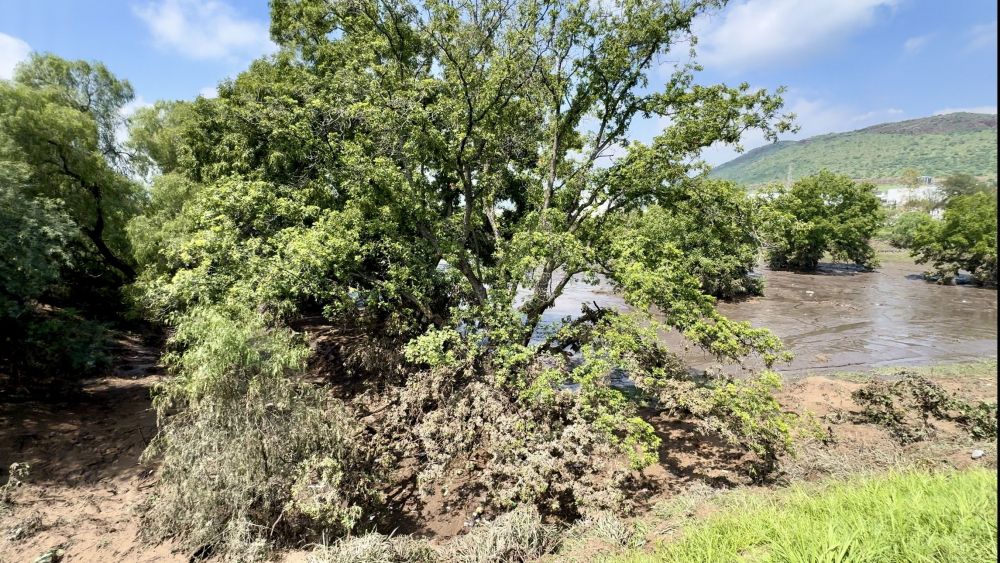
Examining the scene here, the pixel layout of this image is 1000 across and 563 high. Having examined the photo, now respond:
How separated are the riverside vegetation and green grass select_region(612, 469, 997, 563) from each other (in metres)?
1.79

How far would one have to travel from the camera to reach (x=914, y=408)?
31.3ft

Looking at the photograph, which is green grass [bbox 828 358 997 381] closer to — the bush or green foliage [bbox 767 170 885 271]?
the bush

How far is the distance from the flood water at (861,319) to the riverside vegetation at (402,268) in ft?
23.9

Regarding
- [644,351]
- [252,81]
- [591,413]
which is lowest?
[591,413]

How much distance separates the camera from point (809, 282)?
3491cm

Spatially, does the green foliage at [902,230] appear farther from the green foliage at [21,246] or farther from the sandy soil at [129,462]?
the green foliage at [21,246]

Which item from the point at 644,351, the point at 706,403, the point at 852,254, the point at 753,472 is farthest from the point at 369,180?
the point at 852,254

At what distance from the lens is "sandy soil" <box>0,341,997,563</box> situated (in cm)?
686

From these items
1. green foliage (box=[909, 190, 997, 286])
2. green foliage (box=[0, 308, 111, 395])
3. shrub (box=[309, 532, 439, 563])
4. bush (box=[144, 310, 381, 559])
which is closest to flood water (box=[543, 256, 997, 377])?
green foliage (box=[909, 190, 997, 286])

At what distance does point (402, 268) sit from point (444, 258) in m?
1.12

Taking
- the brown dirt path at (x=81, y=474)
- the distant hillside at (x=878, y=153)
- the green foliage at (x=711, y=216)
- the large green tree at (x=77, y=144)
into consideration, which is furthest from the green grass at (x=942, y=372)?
the distant hillside at (x=878, y=153)

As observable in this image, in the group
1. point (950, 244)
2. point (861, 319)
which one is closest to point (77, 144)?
point (861, 319)

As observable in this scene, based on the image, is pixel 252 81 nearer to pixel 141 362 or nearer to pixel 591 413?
pixel 141 362

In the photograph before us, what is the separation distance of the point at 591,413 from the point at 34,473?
10584 mm
